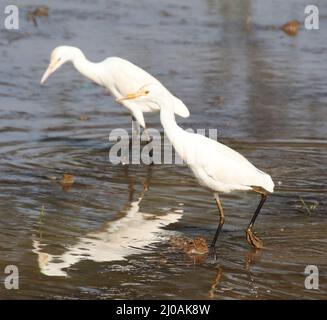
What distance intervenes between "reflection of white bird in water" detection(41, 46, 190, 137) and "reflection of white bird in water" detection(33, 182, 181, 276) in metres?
2.31

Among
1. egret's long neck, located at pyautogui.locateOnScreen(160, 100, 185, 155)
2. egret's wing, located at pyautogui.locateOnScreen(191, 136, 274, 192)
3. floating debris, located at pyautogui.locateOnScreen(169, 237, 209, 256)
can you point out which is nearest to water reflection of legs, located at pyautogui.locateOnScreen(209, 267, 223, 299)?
floating debris, located at pyautogui.locateOnScreen(169, 237, 209, 256)

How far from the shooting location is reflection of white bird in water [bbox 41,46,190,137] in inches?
452

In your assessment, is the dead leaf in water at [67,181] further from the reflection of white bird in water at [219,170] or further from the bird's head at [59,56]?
the bird's head at [59,56]

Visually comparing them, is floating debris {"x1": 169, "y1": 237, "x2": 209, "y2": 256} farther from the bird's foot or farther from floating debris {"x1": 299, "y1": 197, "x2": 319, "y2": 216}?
floating debris {"x1": 299, "y1": 197, "x2": 319, "y2": 216}

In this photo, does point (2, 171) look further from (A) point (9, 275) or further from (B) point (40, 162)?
(A) point (9, 275)

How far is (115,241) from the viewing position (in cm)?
835

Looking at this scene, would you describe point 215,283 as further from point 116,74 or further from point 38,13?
point 38,13

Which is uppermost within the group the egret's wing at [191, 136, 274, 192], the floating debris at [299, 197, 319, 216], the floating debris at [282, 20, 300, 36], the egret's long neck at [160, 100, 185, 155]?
the floating debris at [282, 20, 300, 36]

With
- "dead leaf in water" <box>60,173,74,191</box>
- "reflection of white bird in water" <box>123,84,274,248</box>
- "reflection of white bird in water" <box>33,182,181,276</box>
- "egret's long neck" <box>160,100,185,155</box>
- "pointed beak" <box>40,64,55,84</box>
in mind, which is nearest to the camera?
"reflection of white bird in water" <box>33,182,181,276</box>

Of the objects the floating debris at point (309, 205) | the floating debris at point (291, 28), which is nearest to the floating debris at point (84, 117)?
the floating debris at point (309, 205)

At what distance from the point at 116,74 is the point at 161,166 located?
58.9 inches

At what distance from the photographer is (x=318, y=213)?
9031mm

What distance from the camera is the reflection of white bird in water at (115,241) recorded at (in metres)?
7.82

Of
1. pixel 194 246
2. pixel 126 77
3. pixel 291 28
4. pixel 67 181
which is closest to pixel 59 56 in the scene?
pixel 126 77
